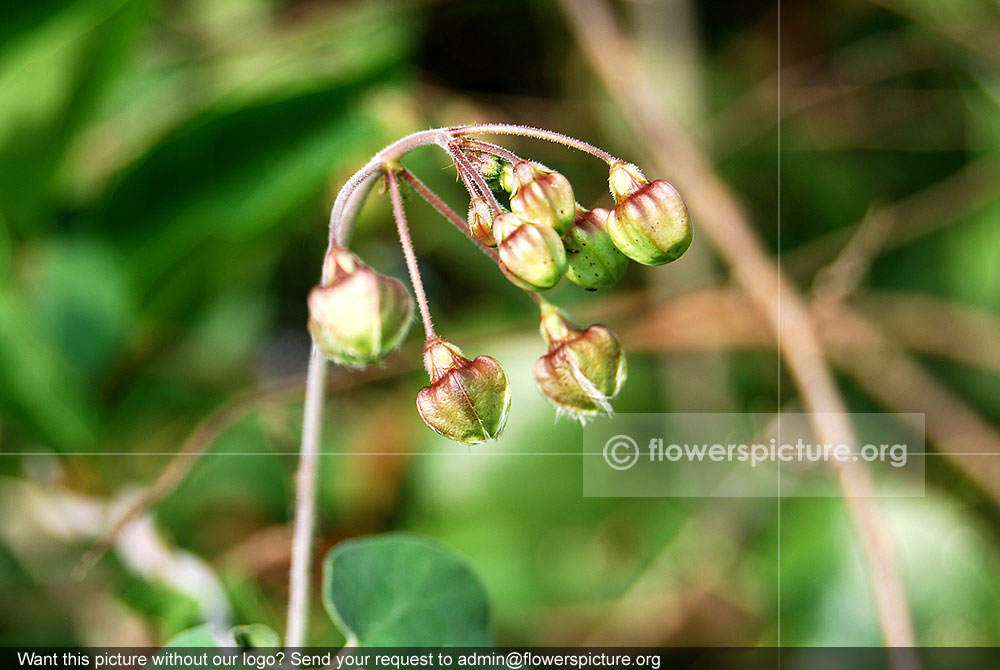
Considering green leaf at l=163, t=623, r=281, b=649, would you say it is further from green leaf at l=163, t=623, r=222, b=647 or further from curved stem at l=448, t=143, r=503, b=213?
curved stem at l=448, t=143, r=503, b=213

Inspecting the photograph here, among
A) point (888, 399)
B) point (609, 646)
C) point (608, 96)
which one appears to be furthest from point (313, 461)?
point (608, 96)

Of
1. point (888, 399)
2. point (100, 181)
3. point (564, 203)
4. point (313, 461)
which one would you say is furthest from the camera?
point (888, 399)

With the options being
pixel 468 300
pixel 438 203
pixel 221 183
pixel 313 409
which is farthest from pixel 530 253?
pixel 468 300

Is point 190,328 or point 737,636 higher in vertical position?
point 190,328

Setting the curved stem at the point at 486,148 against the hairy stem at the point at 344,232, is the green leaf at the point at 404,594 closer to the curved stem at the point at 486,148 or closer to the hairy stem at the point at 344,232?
the hairy stem at the point at 344,232

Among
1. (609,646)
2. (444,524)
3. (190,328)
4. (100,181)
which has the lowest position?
(609,646)

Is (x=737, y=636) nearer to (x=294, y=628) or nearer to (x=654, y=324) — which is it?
(x=654, y=324)

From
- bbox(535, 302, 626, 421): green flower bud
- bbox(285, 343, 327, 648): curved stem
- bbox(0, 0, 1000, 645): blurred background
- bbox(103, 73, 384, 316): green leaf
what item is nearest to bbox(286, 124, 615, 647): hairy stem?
bbox(285, 343, 327, 648): curved stem
